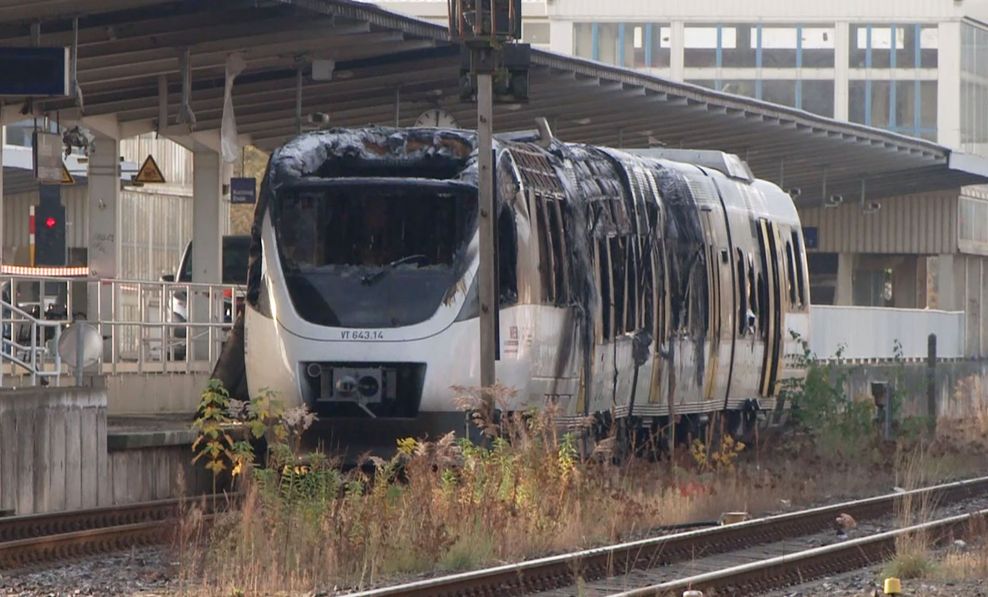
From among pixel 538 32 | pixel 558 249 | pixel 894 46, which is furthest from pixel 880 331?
pixel 538 32

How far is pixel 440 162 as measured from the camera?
18.9 meters

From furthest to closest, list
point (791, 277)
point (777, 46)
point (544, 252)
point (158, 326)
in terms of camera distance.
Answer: point (777, 46) < point (791, 277) < point (158, 326) < point (544, 252)

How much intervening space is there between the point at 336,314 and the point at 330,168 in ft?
4.56

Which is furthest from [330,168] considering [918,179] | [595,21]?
[595,21]

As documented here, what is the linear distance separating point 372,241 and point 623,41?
64.2 metres

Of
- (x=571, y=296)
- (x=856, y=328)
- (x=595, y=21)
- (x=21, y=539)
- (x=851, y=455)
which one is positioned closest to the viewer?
(x=21, y=539)

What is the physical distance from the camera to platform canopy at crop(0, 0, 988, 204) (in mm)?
22906

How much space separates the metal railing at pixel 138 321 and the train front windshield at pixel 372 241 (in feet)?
13.8

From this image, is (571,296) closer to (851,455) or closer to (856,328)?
(851,455)

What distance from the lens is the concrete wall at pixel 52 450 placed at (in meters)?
17.7

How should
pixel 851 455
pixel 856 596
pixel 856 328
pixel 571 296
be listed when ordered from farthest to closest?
pixel 856 328
pixel 851 455
pixel 571 296
pixel 856 596

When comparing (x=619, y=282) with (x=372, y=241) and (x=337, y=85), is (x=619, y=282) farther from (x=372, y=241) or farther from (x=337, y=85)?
(x=337, y=85)

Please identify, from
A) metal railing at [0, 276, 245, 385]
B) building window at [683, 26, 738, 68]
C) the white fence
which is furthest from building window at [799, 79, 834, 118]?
metal railing at [0, 276, 245, 385]

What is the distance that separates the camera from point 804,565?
1483 centimetres
